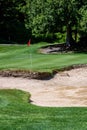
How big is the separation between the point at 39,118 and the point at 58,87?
8800 millimetres

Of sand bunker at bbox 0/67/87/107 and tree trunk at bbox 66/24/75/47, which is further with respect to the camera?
tree trunk at bbox 66/24/75/47

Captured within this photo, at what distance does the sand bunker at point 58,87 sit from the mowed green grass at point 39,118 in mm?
3231

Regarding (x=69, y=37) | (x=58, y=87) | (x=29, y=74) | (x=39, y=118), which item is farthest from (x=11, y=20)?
(x=39, y=118)

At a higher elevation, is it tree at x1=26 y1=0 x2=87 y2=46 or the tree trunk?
tree at x1=26 y1=0 x2=87 y2=46

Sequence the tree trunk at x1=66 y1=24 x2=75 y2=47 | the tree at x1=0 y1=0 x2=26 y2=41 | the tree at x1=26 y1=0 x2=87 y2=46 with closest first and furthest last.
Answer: the tree at x1=26 y1=0 x2=87 y2=46 < the tree trunk at x1=66 y1=24 x2=75 y2=47 < the tree at x1=0 y1=0 x2=26 y2=41

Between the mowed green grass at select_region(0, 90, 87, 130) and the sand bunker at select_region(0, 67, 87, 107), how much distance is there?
3.23m

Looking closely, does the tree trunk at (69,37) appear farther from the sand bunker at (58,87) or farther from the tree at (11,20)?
the tree at (11,20)

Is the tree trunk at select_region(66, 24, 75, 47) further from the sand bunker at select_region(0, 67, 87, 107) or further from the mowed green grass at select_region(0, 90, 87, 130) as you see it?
the mowed green grass at select_region(0, 90, 87, 130)

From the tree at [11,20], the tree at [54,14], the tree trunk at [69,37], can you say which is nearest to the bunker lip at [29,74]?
the tree at [54,14]

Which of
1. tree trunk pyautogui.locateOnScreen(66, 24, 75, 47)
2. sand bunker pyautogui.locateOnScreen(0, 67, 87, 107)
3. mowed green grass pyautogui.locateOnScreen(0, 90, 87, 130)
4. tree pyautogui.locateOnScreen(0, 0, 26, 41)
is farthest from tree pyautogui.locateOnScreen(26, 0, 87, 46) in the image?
tree pyautogui.locateOnScreen(0, 0, 26, 41)

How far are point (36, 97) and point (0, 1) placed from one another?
36.2m

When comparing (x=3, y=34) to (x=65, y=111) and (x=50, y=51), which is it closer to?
(x=50, y=51)

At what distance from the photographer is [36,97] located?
16.8m

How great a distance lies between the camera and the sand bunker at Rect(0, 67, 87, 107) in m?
15.7
